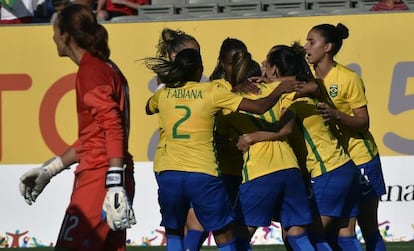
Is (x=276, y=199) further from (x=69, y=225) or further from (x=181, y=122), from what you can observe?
(x=69, y=225)

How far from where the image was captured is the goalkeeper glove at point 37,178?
5984 millimetres

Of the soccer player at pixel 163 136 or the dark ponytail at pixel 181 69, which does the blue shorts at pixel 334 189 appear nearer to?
the soccer player at pixel 163 136

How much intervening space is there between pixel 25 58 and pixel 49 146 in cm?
96

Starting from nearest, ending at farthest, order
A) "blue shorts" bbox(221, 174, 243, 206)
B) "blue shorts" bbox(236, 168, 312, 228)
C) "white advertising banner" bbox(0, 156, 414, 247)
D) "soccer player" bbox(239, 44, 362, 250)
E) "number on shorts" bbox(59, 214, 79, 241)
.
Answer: "number on shorts" bbox(59, 214, 79, 241), "blue shorts" bbox(236, 168, 312, 228), "soccer player" bbox(239, 44, 362, 250), "blue shorts" bbox(221, 174, 243, 206), "white advertising banner" bbox(0, 156, 414, 247)

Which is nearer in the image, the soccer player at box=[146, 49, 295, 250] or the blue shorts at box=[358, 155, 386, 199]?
the soccer player at box=[146, 49, 295, 250]

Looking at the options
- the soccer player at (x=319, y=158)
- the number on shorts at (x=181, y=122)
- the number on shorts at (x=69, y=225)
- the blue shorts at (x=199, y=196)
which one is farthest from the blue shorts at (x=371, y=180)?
the number on shorts at (x=69, y=225)

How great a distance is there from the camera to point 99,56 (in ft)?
19.1

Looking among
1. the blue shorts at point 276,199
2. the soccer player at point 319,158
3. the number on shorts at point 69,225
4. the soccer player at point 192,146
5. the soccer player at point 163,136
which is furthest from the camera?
the soccer player at point 163,136

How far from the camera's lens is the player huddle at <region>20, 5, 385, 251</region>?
733 cm

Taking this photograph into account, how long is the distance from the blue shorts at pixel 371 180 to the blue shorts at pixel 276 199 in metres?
0.68

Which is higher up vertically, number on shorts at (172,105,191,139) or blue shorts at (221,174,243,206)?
number on shorts at (172,105,191,139)

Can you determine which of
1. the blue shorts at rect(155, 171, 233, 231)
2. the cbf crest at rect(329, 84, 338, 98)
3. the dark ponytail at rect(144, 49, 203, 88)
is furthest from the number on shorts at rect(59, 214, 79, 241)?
the cbf crest at rect(329, 84, 338, 98)

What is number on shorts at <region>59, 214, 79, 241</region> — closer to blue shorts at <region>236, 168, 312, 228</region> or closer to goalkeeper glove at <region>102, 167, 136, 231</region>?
goalkeeper glove at <region>102, 167, 136, 231</region>

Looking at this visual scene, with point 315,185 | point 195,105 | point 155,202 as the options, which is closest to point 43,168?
point 195,105
